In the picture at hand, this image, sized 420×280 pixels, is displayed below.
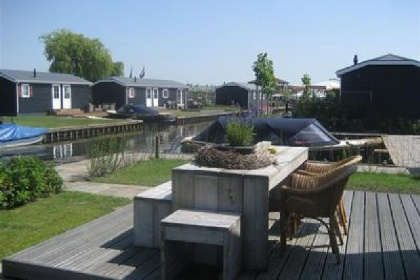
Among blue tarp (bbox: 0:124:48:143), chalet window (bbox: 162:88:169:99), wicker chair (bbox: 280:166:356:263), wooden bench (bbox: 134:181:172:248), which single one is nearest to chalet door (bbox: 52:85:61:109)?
chalet window (bbox: 162:88:169:99)

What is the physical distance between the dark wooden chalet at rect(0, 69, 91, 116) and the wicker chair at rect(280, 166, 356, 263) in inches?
1219

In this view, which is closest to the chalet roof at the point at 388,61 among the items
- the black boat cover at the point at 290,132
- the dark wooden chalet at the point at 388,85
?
the dark wooden chalet at the point at 388,85

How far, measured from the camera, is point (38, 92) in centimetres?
3444

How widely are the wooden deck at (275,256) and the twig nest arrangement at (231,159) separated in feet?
3.07

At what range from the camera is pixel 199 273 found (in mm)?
4375

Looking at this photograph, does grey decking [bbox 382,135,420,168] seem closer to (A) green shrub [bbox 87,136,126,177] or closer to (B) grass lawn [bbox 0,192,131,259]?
(A) green shrub [bbox 87,136,126,177]

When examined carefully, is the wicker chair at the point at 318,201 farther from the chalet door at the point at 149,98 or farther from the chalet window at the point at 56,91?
the chalet door at the point at 149,98

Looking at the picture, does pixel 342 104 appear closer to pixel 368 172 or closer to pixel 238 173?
pixel 368 172

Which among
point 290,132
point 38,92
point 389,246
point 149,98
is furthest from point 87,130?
point 389,246

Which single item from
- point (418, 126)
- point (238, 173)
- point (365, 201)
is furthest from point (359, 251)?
point (418, 126)

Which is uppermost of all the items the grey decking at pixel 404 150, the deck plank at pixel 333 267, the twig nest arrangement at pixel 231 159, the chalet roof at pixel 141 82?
the chalet roof at pixel 141 82

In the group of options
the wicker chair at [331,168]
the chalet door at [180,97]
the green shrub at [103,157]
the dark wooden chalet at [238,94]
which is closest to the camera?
the wicker chair at [331,168]

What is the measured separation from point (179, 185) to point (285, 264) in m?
1.23

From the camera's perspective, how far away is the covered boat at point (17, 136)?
1873 cm
